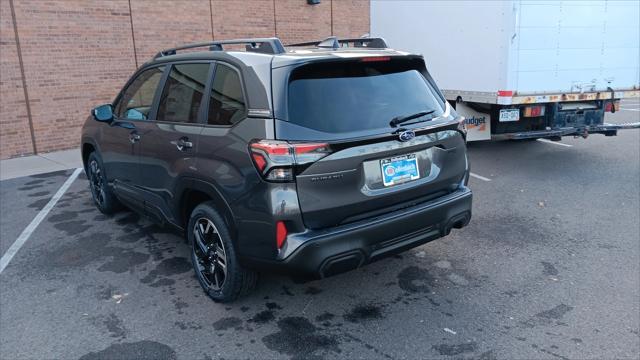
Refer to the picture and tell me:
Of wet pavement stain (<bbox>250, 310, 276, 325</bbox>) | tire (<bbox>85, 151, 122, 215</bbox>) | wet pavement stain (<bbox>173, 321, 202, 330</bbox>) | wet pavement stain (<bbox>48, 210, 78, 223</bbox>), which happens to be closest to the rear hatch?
wet pavement stain (<bbox>250, 310, 276, 325</bbox>)

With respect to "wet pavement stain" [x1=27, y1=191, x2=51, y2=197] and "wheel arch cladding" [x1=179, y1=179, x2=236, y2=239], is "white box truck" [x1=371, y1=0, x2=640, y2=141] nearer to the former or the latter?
"wheel arch cladding" [x1=179, y1=179, x2=236, y2=239]

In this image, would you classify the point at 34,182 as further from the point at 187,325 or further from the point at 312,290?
the point at 312,290

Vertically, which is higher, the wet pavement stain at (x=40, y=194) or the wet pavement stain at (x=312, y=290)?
the wet pavement stain at (x=40, y=194)

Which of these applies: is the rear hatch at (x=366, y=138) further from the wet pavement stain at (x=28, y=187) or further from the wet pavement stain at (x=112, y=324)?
the wet pavement stain at (x=28, y=187)

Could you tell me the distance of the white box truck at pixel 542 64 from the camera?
7.27m

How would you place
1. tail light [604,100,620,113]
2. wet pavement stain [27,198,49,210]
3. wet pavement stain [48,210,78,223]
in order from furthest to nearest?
1. tail light [604,100,620,113]
2. wet pavement stain [27,198,49,210]
3. wet pavement stain [48,210,78,223]

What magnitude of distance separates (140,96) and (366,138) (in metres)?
2.59

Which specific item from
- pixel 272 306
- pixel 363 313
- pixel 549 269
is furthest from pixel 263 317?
pixel 549 269

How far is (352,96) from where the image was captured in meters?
3.31

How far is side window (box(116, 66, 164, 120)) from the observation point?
4512 millimetres

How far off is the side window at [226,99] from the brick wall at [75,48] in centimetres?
789

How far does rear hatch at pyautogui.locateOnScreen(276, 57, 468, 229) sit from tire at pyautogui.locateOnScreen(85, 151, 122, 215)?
3319mm

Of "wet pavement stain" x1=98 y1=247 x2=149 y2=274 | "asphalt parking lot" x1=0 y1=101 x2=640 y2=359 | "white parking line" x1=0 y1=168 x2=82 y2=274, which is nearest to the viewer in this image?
"asphalt parking lot" x1=0 y1=101 x2=640 y2=359

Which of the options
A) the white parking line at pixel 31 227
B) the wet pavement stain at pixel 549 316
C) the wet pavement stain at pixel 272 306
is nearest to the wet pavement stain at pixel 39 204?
the white parking line at pixel 31 227
